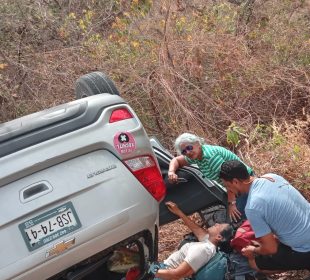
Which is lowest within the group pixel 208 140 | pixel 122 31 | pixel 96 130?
pixel 208 140

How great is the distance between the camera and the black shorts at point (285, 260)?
327 centimetres

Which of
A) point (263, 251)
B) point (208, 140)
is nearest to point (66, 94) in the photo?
point (208, 140)

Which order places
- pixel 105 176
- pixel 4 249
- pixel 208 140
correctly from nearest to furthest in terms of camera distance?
pixel 4 249
pixel 105 176
pixel 208 140

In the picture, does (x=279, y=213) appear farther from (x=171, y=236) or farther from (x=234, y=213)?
(x=171, y=236)

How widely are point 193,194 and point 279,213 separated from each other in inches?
37.2

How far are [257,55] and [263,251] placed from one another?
3937 millimetres

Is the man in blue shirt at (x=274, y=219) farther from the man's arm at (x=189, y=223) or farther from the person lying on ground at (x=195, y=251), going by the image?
the man's arm at (x=189, y=223)

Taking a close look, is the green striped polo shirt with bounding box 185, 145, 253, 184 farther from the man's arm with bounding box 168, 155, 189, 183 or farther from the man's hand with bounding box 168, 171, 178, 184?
the man's hand with bounding box 168, 171, 178, 184

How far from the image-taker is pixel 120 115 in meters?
2.88

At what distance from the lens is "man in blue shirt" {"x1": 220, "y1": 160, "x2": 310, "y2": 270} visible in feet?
10.3

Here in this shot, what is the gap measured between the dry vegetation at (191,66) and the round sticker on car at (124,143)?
85.5 inches

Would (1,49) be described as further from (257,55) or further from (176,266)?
(176,266)

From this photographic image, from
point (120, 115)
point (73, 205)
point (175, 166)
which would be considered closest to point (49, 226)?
point (73, 205)

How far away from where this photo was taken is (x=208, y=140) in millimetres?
5785
